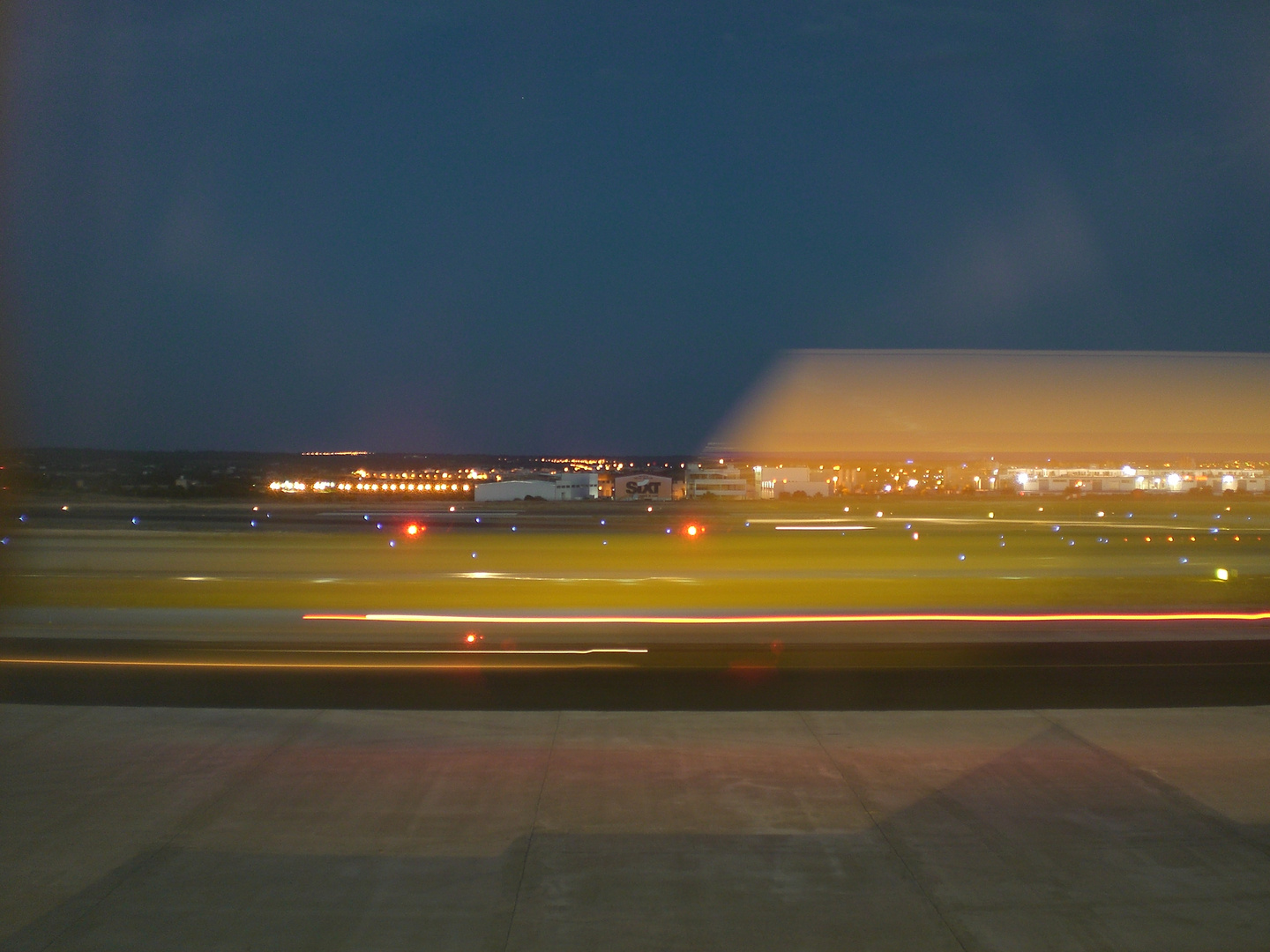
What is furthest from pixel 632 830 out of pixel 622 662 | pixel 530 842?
pixel 622 662

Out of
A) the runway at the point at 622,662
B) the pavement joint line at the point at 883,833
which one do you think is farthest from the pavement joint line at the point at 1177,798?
the pavement joint line at the point at 883,833

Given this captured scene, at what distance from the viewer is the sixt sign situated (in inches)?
1662

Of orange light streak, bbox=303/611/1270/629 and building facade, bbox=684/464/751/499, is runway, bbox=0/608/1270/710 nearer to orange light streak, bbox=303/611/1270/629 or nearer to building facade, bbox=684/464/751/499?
orange light streak, bbox=303/611/1270/629

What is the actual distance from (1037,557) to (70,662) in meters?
16.1

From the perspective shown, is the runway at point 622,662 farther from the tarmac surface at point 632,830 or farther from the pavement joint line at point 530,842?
the pavement joint line at point 530,842

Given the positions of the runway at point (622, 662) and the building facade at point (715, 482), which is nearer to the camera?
the runway at point (622, 662)

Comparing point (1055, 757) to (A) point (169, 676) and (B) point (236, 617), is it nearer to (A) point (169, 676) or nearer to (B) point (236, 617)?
(A) point (169, 676)

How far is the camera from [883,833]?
15.1 feet

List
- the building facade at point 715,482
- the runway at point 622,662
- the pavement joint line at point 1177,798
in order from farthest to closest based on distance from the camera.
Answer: the building facade at point 715,482
the runway at point 622,662
the pavement joint line at point 1177,798

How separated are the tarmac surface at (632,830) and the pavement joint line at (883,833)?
0.02 m

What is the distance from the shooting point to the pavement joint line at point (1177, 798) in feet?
14.9

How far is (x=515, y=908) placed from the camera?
380 cm

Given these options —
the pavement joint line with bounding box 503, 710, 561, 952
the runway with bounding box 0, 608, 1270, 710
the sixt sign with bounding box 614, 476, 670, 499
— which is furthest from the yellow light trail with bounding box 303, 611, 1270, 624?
the sixt sign with bounding box 614, 476, 670, 499

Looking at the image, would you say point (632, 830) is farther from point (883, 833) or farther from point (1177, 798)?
point (1177, 798)
